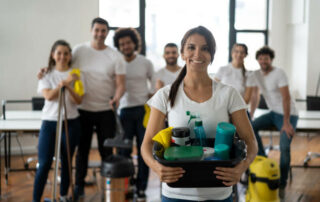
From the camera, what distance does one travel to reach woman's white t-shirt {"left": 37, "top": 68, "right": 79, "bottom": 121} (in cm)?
273

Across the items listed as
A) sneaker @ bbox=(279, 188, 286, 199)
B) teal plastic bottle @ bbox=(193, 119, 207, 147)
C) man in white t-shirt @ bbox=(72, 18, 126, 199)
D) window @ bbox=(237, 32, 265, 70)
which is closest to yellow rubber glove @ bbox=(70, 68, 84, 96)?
man in white t-shirt @ bbox=(72, 18, 126, 199)

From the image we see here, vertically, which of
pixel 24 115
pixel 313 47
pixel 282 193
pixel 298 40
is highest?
pixel 298 40

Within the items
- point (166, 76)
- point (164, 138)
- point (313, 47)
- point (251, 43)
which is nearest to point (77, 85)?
point (166, 76)

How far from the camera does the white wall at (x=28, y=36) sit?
14.4ft

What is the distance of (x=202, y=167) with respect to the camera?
120cm

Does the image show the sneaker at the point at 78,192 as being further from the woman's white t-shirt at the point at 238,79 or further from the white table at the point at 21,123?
the woman's white t-shirt at the point at 238,79

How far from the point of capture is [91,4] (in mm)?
3822

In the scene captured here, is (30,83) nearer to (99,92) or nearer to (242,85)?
(99,92)

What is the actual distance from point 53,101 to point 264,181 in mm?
1791

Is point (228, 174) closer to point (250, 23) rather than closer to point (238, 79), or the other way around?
point (238, 79)

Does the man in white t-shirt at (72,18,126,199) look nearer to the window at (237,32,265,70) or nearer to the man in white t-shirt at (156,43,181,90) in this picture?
the man in white t-shirt at (156,43,181,90)

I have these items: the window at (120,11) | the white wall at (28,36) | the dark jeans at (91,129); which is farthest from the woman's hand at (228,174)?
the white wall at (28,36)

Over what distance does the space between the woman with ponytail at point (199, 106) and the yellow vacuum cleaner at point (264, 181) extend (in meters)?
1.73

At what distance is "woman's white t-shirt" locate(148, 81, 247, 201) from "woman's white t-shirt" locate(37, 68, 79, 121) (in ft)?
5.01
